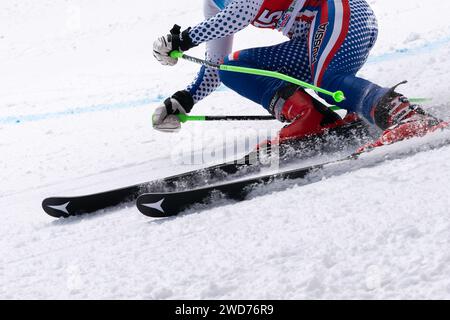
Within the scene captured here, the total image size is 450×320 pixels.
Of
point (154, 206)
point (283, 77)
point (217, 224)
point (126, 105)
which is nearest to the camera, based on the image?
point (217, 224)

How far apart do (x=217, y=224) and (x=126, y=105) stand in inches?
158

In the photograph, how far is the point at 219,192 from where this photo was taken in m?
2.54

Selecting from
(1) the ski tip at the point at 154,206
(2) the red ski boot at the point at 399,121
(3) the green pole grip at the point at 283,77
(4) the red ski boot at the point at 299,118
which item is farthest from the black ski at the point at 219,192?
(4) the red ski boot at the point at 299,118

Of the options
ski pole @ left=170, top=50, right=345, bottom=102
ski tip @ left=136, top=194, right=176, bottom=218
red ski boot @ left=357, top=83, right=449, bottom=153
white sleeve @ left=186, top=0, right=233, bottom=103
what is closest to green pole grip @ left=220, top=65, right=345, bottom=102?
ski pole @ left=170, top=50, right=345, bottom=102

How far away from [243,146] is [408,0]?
5755mm

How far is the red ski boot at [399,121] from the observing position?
267 cm

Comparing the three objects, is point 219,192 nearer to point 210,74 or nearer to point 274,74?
point 274,74

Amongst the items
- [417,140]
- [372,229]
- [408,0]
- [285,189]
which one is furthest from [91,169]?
[408,0]

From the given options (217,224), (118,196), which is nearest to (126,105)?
(118,196)

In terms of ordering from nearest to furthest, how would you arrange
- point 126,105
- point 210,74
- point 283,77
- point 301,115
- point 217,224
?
point 217,224, point 283,77, point 301,115, point 210,74, point 126,105

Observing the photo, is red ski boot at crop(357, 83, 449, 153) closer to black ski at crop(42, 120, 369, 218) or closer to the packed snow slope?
the packed snow slope

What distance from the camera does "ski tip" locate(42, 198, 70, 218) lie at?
287 cm

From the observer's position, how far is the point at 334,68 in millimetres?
3238

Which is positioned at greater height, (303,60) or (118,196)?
(303,60)
